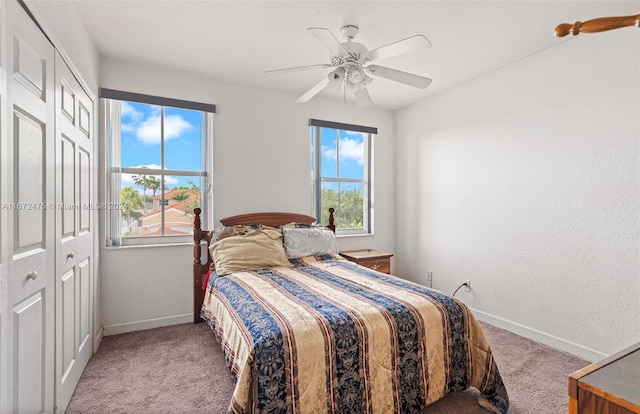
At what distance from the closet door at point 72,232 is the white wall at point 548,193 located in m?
3.40

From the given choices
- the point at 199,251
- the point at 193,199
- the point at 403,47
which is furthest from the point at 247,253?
the point at 403,47

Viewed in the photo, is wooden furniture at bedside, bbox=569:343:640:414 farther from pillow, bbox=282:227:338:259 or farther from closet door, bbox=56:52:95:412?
pillow, bbox=282:227:338:259

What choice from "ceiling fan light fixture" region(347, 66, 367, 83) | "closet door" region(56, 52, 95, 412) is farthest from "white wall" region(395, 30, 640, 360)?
"closet door" region(56, 52, 95, 412)

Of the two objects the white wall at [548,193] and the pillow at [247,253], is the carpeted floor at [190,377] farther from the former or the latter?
the pillow at [247,253]

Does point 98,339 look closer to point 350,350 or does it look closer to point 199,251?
point 199,251

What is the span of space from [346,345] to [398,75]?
1874 mm

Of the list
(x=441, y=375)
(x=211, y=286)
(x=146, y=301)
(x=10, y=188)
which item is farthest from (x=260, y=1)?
(x=146, y=301)

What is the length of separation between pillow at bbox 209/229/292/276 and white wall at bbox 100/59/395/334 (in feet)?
1.68

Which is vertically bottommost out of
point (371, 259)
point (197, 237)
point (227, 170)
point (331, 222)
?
point (371, 259)

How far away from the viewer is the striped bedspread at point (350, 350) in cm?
143

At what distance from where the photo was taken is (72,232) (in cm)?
194

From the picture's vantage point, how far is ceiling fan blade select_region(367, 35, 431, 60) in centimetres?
186

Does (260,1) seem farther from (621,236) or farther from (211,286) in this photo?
(621,236)

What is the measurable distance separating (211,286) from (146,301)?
876 millimetres
